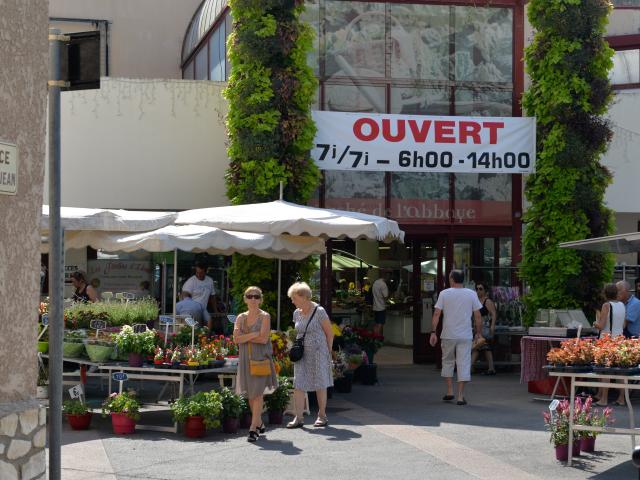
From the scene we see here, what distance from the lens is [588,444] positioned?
10.1 meters

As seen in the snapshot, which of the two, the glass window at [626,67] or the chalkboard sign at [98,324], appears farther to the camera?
the glass window at [626,67]

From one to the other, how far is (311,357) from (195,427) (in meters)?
1.50

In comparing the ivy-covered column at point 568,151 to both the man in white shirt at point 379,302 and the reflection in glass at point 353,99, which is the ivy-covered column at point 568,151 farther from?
the man in white shirt at point 379,302

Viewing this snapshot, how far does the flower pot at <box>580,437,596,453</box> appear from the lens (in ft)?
32.9

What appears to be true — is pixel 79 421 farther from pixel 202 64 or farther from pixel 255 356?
pixel 202 64

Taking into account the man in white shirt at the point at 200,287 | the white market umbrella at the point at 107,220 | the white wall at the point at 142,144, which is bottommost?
the man in white shirt at the point at 200,287

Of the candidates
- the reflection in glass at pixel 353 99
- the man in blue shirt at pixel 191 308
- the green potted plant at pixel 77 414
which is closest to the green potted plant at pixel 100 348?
the green potted plant at pixel 77 414

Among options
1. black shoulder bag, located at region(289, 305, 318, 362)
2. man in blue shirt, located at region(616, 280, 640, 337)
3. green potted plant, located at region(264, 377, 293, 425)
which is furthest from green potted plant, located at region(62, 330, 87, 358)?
man in blue shirt, located at region(616, 280, 640, 337)

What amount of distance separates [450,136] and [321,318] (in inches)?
279

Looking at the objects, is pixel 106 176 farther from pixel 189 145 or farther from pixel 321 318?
pixel 321 318

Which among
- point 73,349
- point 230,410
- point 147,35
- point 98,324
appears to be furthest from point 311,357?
point 147,35

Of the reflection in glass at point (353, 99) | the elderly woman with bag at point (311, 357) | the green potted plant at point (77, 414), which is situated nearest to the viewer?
the green potted plant at point (77, 414)

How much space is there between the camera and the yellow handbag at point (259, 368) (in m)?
10.6

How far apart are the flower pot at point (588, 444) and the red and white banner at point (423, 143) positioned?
7.96 meters
